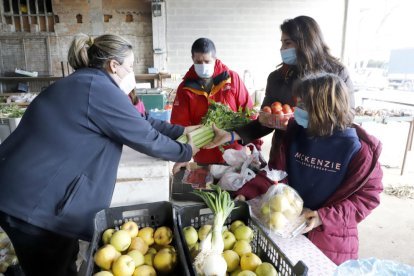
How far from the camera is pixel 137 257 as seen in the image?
97cm

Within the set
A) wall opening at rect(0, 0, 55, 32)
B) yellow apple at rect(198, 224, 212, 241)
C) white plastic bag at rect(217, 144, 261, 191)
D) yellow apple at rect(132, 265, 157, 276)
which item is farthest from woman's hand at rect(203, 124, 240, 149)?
wall opening at rect(0, 0, 55, 32)

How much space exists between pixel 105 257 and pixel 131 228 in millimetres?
162

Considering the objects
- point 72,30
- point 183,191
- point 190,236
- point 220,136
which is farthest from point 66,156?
point 72,30

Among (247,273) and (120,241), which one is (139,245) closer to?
(120,241)

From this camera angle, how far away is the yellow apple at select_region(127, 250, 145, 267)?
3.15 ft

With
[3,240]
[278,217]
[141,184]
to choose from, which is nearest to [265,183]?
[278,217]

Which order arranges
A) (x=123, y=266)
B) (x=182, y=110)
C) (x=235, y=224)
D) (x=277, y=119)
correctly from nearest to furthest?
(x=123, y=266) → (x=235, y=224) → (x=277, y=119) → (x=182, y=110)

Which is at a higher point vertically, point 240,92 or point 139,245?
point 240,92

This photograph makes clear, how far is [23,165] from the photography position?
1.23 metres

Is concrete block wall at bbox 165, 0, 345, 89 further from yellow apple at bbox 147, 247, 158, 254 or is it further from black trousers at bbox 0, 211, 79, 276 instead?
yellow apple at bbox 147, 247, 158, 254

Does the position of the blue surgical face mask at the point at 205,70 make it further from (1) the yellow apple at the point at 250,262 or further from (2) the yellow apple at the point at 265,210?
(1) the yellow apple at the point at 250,262

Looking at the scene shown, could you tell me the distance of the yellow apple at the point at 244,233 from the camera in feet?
3.55

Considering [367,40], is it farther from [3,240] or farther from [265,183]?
[3,240]

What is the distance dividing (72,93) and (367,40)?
9.67 metres
